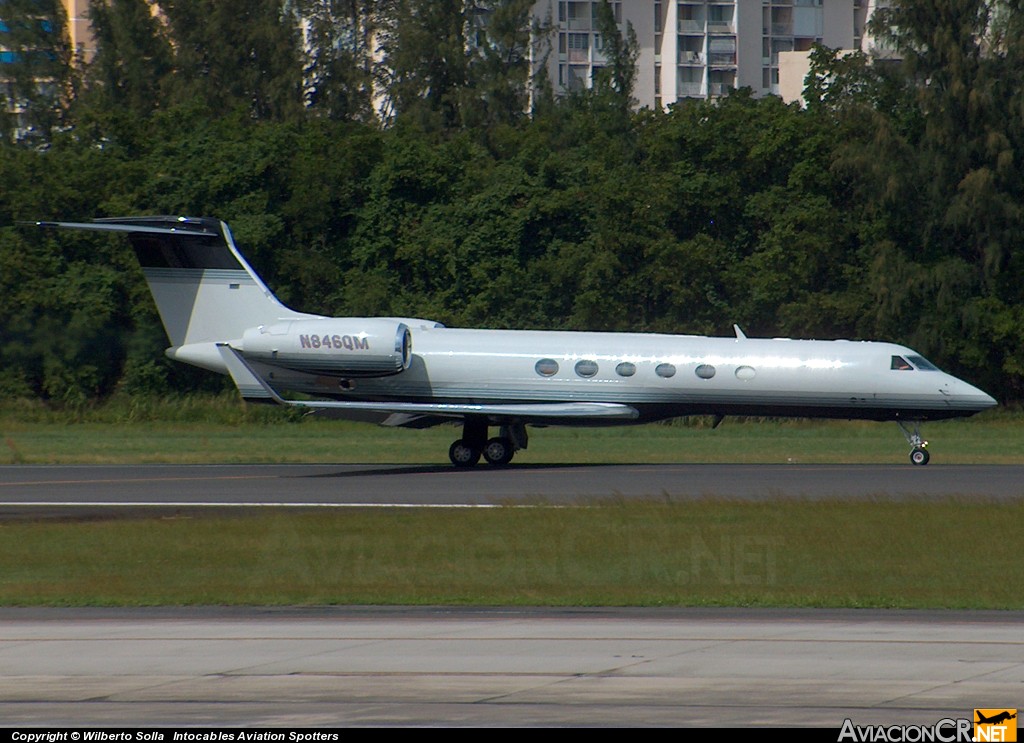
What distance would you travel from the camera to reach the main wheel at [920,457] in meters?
30.1

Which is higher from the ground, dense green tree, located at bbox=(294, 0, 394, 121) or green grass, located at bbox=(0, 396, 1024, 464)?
dense green tree, located at bbox=(294, 0, 394, 121)

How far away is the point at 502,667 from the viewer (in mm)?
10328

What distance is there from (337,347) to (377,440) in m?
11.5

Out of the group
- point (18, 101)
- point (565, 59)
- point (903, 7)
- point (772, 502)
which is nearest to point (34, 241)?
point (18, 101)

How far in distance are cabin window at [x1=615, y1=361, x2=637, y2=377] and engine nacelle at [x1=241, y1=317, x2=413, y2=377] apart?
4.41m

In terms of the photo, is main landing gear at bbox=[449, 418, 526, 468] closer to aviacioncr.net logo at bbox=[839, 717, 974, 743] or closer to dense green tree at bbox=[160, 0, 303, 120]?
aviacioncr.net logo at bbox=[839, 717, 974, 743]

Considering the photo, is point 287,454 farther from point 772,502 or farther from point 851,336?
point 851,336

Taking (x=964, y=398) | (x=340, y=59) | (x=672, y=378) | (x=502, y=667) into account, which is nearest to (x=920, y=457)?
(x=964, y=398)

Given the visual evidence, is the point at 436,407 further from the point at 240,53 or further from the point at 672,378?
the point at 240,53

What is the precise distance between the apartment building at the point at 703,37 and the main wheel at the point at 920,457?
99692 mm

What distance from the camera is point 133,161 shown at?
55.9 meters

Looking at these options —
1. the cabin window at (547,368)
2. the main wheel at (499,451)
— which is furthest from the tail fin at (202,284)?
the cabin window at (547,368)

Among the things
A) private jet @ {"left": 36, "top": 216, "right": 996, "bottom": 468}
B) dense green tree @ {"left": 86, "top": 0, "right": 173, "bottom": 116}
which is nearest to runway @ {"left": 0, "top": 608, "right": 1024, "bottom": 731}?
private jet @ {"left": 36, "top": 216, "right": 996, "bottom": 468}

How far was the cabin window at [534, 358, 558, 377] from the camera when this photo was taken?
30.8 metres
